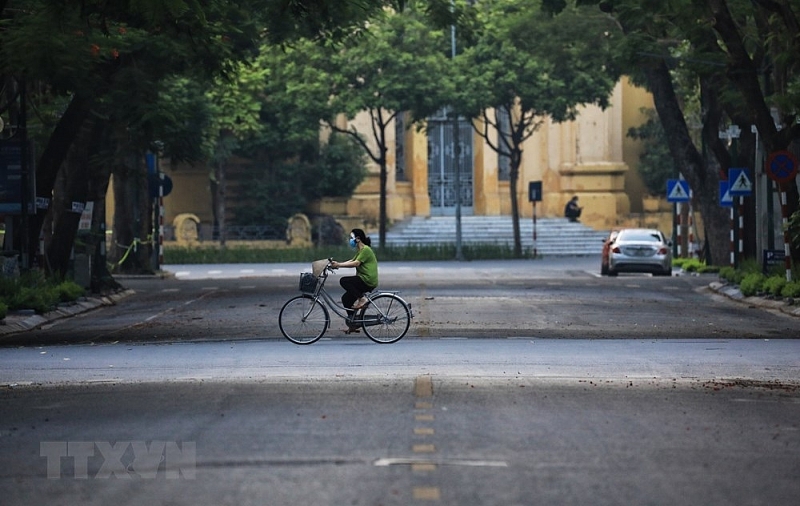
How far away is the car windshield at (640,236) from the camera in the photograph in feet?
159

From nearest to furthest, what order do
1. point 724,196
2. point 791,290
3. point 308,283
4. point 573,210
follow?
1. point 308,283
2. point 791,290
3. point 724,196
4. point 573,210

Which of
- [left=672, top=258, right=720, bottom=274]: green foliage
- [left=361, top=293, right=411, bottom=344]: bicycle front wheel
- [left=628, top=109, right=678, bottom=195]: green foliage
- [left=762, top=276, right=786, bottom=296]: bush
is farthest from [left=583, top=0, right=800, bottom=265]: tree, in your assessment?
[left=628, top=109, right=678, bottom=195]: green foliage

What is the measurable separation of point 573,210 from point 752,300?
3914 centimetres

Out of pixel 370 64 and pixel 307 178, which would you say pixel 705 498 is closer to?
pixel 370 64

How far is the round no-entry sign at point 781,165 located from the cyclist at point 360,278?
12.4 m

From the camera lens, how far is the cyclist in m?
21.8

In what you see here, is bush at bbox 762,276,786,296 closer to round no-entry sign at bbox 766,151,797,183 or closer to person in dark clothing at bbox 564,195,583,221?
round no-entry sign at bbox 766,151,797,183

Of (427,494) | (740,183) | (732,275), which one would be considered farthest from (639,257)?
(427,494)

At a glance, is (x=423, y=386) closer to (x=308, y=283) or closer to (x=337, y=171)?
(x=308, y=283)

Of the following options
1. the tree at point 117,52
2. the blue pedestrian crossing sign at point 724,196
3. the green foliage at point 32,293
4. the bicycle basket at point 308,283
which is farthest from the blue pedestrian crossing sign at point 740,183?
the bicycle basket at point 308,283

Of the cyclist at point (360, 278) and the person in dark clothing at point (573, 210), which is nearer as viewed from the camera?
the cyclist at point (360, 278)

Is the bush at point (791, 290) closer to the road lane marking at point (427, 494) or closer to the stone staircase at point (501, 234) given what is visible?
the road lane marking at point (427, 494)

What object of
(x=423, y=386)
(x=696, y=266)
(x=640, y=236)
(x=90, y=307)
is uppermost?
(x=640, y=236)

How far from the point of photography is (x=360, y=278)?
2191 centimetres
